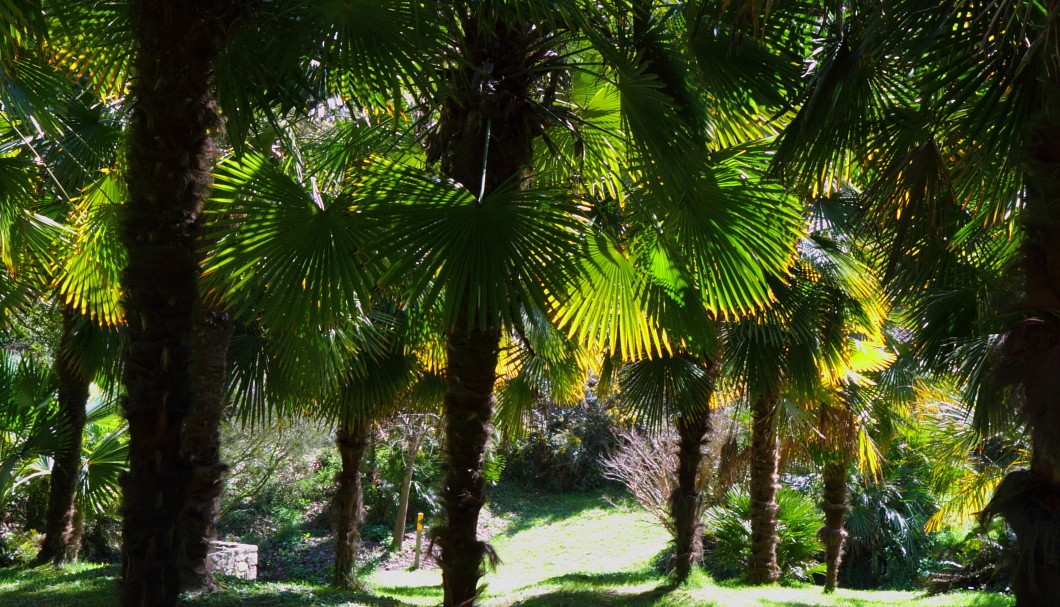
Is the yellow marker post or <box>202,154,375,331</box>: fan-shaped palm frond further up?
<box>202,154,375,331</box>: fan-shaped palm frond

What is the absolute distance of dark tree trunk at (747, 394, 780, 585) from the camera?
945cm

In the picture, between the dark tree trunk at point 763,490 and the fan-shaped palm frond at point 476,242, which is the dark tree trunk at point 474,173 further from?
Result: the dark tree trunk at point 763,490

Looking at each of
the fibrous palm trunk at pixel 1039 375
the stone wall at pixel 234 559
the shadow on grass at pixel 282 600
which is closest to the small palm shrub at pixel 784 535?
the shadow on grass at pixel 282 600

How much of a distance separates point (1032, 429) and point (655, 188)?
2.16 m

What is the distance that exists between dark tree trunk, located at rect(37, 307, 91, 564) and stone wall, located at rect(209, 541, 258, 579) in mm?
1636

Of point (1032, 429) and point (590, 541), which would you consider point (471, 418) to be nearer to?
point (1032, 429)

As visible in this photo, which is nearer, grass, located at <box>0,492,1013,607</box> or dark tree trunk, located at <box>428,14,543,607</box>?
dark tree trunk, located at <box>428,14,543,607</box>

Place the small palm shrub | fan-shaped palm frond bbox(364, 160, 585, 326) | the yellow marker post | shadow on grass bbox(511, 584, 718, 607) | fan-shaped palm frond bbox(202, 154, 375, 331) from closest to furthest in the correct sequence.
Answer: fan-shaped palm frond bbox(364, 160, 585, 326), fan-shaped palm frond bbox(202, 154, 375, 331), shadow on grass bbox(511, 584, 718, 607), the small palm shrub, the yellow marker post

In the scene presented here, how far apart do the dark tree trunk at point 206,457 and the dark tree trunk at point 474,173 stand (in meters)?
2.25

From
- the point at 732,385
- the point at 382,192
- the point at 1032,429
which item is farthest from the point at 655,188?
the point at 732,385

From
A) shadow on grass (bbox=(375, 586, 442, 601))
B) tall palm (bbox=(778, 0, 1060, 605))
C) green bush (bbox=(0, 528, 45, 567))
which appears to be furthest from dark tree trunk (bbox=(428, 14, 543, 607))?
green bush (bbox=(0, 528, 45, 567))

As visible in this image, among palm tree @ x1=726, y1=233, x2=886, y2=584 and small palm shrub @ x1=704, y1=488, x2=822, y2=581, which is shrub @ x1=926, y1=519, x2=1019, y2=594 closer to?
small palm shrub @ x1=704, y1=488, x2=822, y2=581

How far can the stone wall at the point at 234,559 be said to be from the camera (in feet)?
30.1

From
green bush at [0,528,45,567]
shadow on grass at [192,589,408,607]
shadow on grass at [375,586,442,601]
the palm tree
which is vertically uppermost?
the palm tree
